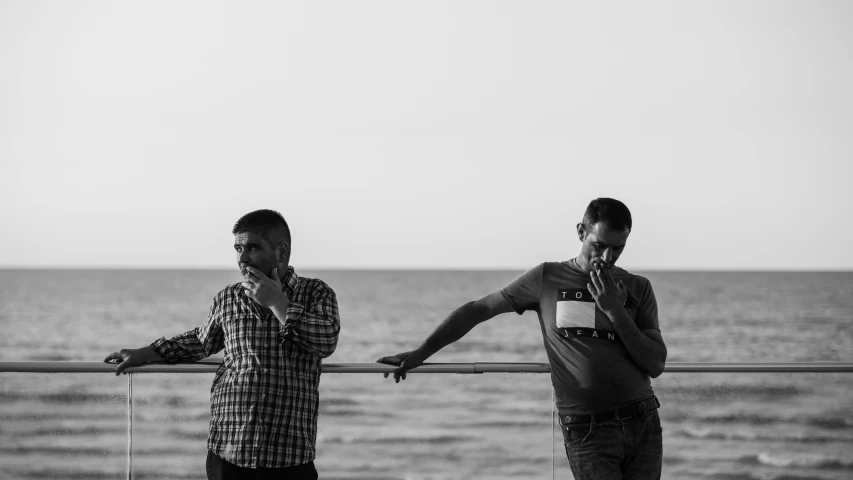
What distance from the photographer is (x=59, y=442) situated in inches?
145

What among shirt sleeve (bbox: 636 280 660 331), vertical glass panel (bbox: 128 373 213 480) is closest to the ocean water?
vertical glass panel (bbox: 128 373 213 480)

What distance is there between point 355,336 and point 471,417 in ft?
85.6

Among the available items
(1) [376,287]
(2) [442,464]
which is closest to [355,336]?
(2) [442,464]

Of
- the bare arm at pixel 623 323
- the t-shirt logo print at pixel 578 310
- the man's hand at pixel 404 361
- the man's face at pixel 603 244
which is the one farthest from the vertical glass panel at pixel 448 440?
the man's face at pixel 603 244

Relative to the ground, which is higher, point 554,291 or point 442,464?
point 554,291

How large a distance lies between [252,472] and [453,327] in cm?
93

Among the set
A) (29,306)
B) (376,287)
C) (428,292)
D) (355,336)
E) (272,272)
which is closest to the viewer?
(272,272)

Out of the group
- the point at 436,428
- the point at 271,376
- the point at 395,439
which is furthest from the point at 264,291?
the point at 436,428

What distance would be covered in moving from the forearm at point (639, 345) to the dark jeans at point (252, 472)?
1232 mm

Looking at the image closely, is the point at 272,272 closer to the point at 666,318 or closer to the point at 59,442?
the point at 59,442

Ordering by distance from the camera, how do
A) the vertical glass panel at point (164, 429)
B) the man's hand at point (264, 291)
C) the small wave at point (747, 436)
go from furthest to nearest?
1. the small wave at point (747, 436)
2. the vertical glass panel at point (164, 429)
3. the man's hand at point (264, 291)

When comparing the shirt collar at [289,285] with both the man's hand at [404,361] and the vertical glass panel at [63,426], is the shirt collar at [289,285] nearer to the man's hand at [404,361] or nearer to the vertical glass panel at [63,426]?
the man's hand at [404,361]

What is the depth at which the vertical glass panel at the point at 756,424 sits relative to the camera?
3.88 m

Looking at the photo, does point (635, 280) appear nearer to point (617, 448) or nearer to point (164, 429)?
point (617, 448)
